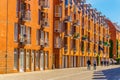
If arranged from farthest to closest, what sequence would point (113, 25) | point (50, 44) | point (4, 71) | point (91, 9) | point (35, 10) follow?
point (113, 25)
point (91, 9)
point (50, 44)
point (35, 10)
point (4, 71)

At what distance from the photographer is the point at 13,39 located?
58125 mm

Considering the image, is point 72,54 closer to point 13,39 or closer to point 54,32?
point 54,32

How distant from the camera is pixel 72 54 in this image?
8988 cm

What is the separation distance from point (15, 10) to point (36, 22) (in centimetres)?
896

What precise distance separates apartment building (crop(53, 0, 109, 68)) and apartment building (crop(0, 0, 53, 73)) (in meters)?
3.49

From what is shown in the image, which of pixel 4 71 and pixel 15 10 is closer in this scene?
pixel 4 71

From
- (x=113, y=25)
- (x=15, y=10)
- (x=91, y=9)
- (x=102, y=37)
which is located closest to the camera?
(x=15, y=10)

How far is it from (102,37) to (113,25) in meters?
28.4

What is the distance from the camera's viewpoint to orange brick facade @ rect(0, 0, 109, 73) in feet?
187

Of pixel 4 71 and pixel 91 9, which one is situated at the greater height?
pixel 91 9

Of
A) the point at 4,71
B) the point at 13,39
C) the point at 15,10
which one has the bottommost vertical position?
the point at 4,71

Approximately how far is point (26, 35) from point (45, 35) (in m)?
10.9

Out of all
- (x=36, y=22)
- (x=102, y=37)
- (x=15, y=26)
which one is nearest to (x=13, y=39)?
(x=15, y=26)

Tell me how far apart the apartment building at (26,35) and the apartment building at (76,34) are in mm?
3485
